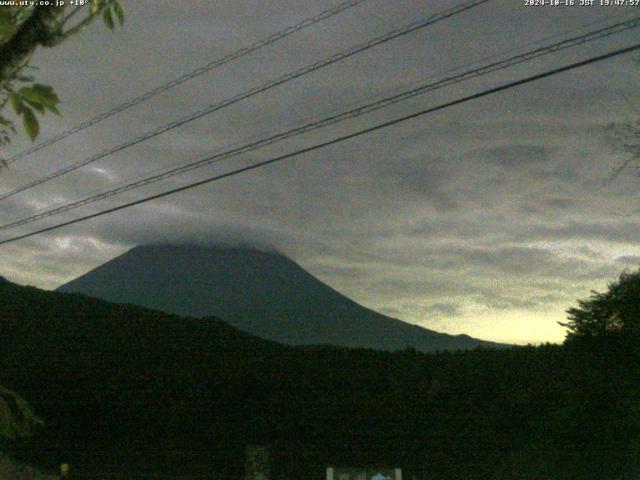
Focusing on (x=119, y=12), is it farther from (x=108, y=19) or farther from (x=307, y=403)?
(x=307, y=403)

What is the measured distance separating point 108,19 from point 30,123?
685mm

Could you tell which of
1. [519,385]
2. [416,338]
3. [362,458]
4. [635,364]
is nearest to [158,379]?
[362,458]

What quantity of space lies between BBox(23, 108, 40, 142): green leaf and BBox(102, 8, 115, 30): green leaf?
0.64 m

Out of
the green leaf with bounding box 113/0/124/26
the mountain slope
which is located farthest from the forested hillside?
the mountain slope

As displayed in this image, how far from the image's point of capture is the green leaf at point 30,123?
260cm

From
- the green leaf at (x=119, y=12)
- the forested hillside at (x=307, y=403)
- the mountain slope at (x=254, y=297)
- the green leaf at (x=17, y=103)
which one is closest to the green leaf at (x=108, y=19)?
the green leaf at (x=119, y=12)

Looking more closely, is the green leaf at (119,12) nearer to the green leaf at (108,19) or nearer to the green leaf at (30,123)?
the green leaf at (108,19)

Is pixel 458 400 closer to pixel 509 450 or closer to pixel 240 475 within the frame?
pixel 509 450

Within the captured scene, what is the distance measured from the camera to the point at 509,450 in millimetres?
15438

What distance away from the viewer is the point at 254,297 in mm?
133250

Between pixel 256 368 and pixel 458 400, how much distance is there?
6.54m

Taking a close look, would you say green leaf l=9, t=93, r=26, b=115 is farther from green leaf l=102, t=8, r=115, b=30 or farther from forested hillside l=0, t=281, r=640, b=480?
forested hillside l=0, t=281, r=640, b=480

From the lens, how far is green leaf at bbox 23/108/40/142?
2.60 metres

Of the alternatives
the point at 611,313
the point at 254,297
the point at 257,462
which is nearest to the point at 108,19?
the point at 257,462
